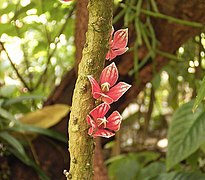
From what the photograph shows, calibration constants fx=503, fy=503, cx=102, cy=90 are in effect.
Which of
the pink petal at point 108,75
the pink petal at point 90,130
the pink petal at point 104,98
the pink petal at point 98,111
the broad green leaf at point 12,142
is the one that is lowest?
the broad green leaf at point 12,142

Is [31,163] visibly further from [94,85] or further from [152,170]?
[94,85]

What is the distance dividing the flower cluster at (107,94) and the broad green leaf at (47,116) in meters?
0.57

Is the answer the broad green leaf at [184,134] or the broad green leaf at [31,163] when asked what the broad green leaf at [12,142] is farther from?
the broad green leaf at [184,134]

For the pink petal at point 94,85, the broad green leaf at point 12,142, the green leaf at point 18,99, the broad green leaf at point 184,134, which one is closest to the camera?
the pink petal at point 94,85

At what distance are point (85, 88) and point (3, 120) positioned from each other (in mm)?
656

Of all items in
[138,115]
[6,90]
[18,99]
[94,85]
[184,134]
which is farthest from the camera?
[138,115]

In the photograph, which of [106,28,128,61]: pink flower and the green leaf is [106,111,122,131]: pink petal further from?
the green leaf

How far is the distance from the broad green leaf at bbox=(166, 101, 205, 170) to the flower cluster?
16.2 inches

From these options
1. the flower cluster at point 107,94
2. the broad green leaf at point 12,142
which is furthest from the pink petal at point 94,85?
the broad green leaf at point 12,142

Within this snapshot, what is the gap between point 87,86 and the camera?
0.37m

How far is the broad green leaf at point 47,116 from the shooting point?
0.97 meters

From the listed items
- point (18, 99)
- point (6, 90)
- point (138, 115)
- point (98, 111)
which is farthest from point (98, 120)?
point (138, 115)

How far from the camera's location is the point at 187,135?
813mm

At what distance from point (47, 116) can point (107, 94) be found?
62 cm
